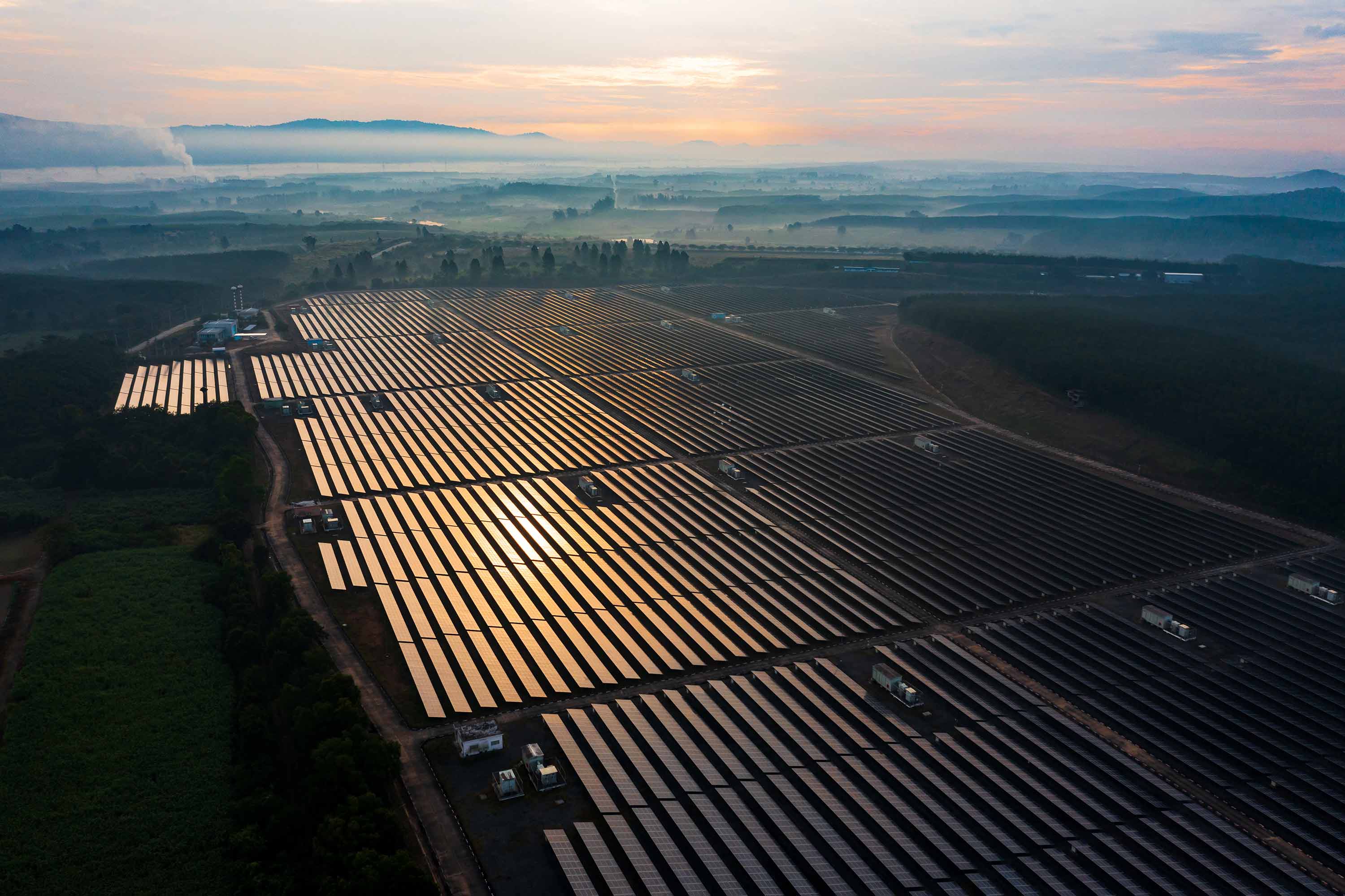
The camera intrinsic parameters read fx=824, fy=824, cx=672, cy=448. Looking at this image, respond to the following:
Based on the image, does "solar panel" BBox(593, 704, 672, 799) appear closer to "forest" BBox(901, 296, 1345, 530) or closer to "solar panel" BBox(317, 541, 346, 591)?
"solar panel" BBox(317, 541, 346, 591)

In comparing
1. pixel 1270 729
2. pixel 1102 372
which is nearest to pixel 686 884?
pixel 1270 729

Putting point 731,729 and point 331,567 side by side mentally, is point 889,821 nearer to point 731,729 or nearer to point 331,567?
point 731,729

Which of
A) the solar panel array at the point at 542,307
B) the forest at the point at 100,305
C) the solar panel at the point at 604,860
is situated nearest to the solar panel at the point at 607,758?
the solar panel at the point at 604,860

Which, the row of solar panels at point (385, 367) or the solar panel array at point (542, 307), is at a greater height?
the solar panel array at point (542, 307)

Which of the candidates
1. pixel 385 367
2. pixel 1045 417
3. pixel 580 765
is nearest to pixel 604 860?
pixel 580 765

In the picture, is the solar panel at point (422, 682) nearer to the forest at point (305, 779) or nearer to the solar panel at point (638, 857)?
the forest at point (305, 779)

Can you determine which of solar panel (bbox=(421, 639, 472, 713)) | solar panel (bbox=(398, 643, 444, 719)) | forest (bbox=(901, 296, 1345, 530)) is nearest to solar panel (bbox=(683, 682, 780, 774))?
solar panel (bbox=(421, 639, 472, 713))
